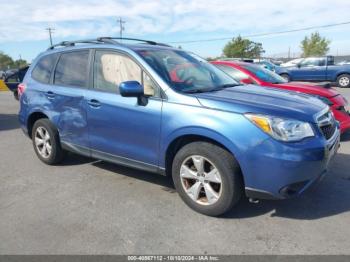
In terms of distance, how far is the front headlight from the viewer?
10.6 ft

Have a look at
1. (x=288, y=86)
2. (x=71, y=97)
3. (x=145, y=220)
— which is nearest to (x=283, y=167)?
(x=145, y=220)

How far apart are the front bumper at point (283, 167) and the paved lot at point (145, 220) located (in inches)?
16.0

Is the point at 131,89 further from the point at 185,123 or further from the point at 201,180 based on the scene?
the point at 201,180

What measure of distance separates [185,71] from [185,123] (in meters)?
0.96

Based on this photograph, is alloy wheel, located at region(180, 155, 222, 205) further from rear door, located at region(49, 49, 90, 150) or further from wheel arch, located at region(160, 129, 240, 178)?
rear door, located at region(49, 49, 90, 150)

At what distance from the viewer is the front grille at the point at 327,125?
11.8 feet

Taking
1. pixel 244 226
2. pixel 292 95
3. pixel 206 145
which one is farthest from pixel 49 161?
pixel 292 95

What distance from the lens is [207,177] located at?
11.9 feet

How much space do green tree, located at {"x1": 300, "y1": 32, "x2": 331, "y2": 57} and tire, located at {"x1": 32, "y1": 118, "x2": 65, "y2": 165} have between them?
208ft

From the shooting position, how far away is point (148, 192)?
14.3ft

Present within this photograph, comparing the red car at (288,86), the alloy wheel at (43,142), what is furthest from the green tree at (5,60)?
the alloy wheel at (43,142)

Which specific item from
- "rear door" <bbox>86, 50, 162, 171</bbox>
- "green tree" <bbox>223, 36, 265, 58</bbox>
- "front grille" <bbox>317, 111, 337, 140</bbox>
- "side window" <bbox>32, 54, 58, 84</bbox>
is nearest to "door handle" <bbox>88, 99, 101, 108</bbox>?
"rear door" <bbox>86, 50, 162, 171</bbox>

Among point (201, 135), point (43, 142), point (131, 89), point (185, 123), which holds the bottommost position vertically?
point (43, 142)

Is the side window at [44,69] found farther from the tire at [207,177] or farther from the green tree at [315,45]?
the green tree at [315,45]
